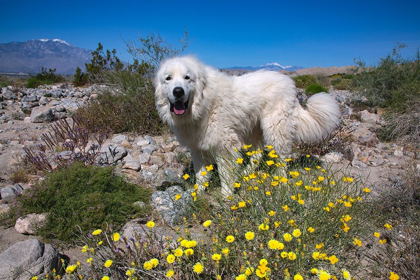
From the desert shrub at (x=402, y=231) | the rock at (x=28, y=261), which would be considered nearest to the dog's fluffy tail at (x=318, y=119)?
the desert shrub at (x=402, y=231)

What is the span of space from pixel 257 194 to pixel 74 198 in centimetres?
202

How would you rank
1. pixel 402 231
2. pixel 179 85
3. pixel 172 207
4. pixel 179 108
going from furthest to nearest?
pixel 179 108
pixel 179 85
pixel 172 207
pixel 402 231

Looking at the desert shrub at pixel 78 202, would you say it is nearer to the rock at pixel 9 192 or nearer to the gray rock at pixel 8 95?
the rock at pixel 9 192

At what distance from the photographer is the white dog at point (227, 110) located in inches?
128

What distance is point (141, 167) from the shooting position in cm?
401

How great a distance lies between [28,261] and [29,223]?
0.78m

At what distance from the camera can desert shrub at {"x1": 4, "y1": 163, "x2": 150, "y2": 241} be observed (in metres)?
2.48

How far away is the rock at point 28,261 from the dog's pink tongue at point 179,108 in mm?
1956

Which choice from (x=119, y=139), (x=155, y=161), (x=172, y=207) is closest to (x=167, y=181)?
(x=172, y=207)

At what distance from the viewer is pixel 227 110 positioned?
11.3 ft

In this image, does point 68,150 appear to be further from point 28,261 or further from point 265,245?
point 265,245

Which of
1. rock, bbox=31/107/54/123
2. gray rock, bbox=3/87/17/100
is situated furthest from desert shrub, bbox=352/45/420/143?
gray rock, bbox=3/87/17/100

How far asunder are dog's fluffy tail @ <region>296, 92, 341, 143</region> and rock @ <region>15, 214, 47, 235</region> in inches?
140

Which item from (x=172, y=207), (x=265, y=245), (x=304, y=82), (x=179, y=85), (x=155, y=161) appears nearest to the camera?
(x=265, y=245)
